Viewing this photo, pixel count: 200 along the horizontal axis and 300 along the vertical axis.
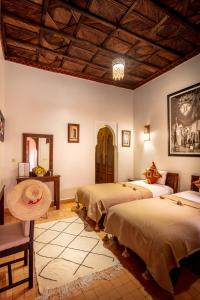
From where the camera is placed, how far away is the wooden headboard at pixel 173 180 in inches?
167

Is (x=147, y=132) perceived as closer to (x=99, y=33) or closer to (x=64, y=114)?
(x=64, y=114)

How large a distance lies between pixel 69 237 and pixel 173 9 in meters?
4.23

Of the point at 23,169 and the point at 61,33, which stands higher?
the point at 61,33

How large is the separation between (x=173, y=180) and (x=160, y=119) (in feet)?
5.89

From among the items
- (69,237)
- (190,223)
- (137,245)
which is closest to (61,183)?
(69,237)

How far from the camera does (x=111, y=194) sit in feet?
11.2

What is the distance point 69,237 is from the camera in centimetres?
301

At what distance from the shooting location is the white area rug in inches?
78.5

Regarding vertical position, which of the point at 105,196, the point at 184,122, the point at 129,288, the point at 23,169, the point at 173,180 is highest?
the point at 184,122

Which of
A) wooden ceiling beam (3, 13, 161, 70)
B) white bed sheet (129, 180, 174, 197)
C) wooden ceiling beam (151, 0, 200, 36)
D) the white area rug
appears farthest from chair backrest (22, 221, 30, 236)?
wooden ceiling beam (151, 0, 200, 36)

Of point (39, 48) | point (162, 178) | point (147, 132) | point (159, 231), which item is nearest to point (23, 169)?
point (39, 48)

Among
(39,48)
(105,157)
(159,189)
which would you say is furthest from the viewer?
(105,157)

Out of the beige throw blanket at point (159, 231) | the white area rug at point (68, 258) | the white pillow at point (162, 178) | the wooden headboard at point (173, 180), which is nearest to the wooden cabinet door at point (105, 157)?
the white pillow at point (162, 178)

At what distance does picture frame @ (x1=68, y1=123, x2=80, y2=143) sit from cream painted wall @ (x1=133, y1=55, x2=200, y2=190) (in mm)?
2153
